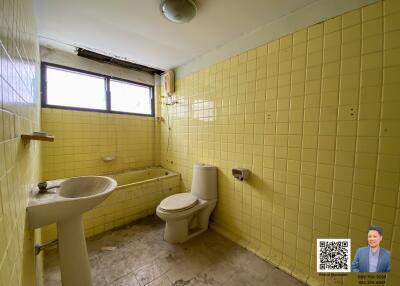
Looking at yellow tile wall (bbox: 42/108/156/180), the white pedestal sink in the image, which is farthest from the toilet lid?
yellow tile wall (bbox: 42/108/156/180)

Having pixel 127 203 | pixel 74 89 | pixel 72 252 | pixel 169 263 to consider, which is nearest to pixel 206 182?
pixel 169 263

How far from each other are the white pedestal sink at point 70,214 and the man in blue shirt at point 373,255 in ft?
5.76

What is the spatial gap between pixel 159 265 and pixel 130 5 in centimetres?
221

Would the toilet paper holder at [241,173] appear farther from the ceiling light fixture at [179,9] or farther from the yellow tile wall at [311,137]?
the ceiling light fixture at [179,9]

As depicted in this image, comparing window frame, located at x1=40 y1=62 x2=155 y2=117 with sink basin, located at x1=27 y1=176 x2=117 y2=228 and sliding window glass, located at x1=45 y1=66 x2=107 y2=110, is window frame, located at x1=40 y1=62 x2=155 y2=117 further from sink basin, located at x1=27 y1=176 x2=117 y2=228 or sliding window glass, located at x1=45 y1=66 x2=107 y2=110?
sink basin, located at x1=27 y1=176 x2=117 y2=228

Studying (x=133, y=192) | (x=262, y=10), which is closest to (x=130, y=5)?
(x=262, y=10)

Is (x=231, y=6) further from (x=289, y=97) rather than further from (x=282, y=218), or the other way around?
(x=282, y=218)

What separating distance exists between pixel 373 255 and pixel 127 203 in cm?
232

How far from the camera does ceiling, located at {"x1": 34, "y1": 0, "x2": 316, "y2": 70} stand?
1.37 m

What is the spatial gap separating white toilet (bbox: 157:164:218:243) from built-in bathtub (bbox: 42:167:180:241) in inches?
20.2

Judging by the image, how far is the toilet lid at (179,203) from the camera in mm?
1771

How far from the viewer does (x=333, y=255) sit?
Answer: 4.27 feet

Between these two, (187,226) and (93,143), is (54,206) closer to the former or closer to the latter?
(187,226)

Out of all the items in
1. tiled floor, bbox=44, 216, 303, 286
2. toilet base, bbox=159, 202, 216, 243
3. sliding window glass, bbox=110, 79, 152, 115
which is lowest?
tiled floor, bbox=44, 216, 303, 286
